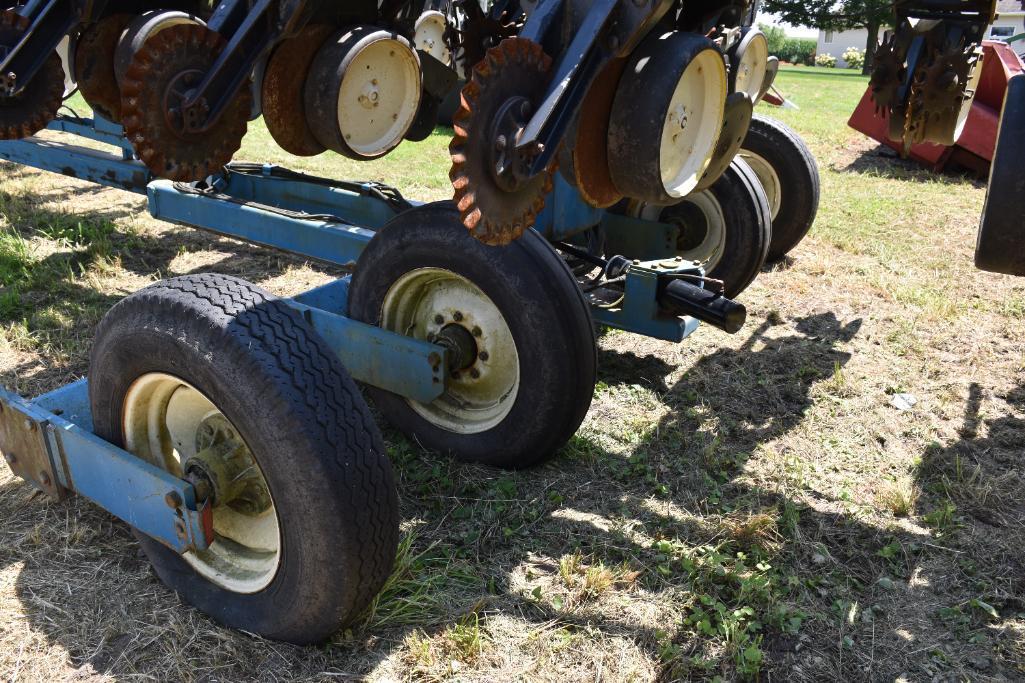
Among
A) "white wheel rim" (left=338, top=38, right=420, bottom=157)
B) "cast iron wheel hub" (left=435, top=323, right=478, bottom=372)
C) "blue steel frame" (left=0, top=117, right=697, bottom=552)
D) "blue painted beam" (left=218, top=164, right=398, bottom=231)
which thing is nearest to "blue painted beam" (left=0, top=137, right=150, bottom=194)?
"blue steel frame" (left=0, top=117, right=697, bottom=552)

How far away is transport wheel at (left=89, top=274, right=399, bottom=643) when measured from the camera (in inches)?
81.0

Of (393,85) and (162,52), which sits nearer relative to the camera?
(162,52)

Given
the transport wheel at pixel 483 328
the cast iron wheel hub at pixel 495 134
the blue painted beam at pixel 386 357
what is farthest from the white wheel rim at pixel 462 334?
the cast iron wheel hub at pixel 495 134

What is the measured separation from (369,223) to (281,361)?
8.69ft

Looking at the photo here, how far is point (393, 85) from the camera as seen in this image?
3.38 m

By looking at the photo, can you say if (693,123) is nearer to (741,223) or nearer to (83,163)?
(741,223)

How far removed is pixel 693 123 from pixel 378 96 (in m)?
1.28

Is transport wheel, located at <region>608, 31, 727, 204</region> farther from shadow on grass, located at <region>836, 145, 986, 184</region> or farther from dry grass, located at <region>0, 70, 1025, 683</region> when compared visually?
shadow on grass, located at <region>836, 145, 986, 184</region>

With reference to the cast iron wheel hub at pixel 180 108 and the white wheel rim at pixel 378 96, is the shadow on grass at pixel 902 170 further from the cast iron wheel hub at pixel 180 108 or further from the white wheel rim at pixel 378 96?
the cast iron wheel hub at pixel 180 108

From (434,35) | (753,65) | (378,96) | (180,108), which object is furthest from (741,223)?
(180,108)

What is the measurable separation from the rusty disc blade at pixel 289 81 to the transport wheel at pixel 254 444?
3.17 feet

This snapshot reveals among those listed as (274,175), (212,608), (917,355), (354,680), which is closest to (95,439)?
(212,608)

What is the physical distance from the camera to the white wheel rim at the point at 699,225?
15.0 ft

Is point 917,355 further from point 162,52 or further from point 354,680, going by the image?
point 162,52
